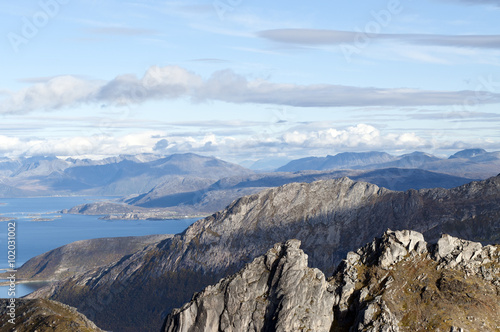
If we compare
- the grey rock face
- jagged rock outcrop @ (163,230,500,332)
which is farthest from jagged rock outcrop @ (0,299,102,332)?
jagged rock outcrop @ (163,230,500,332)

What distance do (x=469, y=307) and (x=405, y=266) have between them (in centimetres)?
1770

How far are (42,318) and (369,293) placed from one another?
9048cm

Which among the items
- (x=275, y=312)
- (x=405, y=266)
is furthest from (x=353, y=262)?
(x=275, y=312)

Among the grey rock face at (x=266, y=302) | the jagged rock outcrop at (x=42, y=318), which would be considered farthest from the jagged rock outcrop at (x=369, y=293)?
the jagged rock outcrop at (x=42, y=318)

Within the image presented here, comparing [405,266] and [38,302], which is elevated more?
[405,266]

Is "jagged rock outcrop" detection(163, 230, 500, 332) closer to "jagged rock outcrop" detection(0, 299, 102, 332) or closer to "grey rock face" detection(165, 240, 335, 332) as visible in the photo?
"grey rock face" detection(165, 240, 335, 332)

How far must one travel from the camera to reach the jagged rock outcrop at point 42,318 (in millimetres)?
159625

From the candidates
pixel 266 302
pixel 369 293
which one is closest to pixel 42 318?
pixel 266 302

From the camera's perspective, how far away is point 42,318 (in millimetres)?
166375

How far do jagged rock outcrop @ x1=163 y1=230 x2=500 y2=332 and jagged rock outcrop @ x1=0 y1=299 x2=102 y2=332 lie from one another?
36.3m

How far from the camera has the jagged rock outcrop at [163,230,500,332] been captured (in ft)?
401

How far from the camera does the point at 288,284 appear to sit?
138 m

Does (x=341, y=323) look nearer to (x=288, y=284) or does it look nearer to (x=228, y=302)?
(x=288, y=284)

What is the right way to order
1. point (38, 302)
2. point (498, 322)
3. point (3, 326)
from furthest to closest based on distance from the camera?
point (38, 302) < point (3, 326) < point (498, 322)
